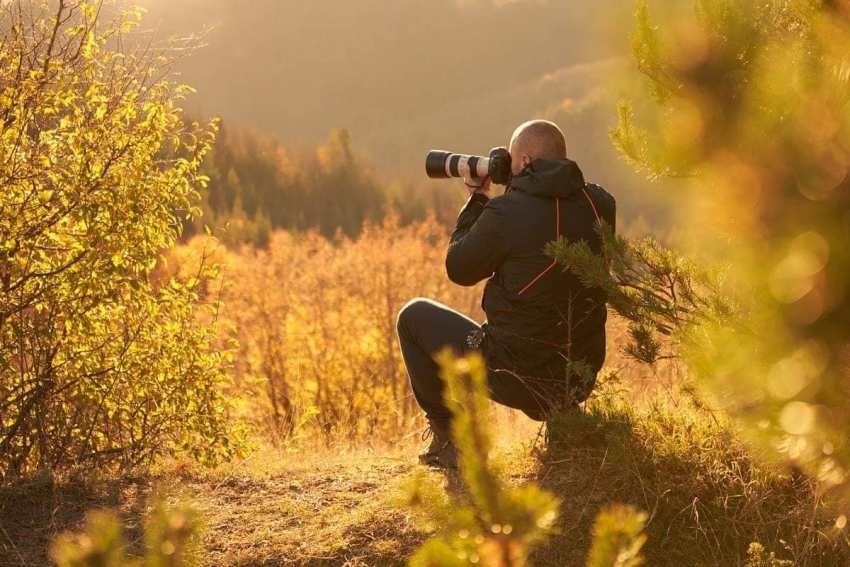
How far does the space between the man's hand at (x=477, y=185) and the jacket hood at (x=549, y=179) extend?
1.24 feet

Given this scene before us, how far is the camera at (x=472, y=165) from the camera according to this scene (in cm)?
405

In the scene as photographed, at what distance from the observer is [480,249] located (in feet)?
12.5

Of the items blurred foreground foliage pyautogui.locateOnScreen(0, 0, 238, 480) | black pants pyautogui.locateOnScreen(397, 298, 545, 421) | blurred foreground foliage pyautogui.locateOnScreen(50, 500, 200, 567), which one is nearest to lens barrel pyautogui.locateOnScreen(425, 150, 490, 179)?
black pants pyautogui.locateOnScreen(397, 298, 545, 421)

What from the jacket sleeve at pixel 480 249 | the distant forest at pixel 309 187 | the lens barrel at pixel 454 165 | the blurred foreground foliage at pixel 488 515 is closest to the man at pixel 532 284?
the jacket sleeve at pixel 480 249

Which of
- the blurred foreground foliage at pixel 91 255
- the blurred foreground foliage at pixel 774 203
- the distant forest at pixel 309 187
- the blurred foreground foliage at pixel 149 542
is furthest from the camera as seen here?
the distant forest at pixel 309 187

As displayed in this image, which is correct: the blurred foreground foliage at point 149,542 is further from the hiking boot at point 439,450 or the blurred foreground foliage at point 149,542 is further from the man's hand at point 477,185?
the man's hand at point 477,185

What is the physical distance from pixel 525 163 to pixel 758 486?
5.52ft

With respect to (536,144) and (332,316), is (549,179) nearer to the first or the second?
(536,144)

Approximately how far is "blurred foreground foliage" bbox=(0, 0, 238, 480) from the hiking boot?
1.65 meters

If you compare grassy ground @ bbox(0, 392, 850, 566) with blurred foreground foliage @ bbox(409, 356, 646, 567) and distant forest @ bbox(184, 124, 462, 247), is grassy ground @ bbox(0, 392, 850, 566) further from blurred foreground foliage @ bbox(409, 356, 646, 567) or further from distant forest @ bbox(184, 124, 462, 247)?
distant forest @ bbox(184, 124, 462, 247)

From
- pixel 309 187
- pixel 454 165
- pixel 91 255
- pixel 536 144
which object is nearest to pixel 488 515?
pixel 536 144

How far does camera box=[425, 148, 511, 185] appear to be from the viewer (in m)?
4.05

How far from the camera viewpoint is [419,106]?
7126 inches

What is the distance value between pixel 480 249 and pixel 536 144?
56 cm
